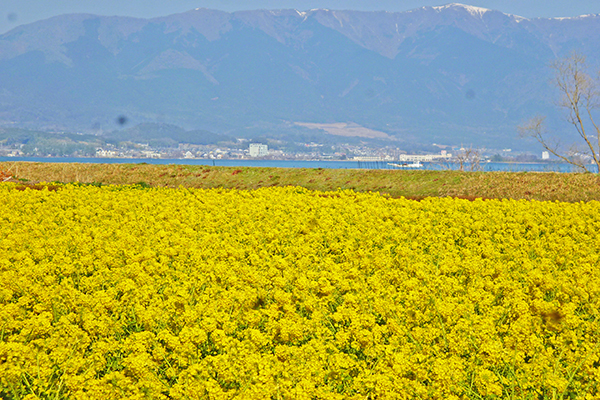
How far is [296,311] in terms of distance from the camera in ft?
25.1

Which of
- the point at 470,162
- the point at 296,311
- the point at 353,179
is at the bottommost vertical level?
the point at 296,311

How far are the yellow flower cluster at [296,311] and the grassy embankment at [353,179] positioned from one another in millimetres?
15487

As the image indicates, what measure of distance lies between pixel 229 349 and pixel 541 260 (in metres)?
6.73

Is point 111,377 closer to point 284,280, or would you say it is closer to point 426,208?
point 284,280

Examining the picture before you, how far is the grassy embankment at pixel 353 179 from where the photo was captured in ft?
91.2

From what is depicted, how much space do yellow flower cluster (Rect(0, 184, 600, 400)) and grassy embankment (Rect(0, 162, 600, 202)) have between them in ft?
50.8

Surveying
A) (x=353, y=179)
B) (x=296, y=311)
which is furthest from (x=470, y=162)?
(x=296, y=311)

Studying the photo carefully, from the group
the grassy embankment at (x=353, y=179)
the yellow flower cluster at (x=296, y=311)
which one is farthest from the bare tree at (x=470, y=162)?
the yellow flower cluster at (x=296, y=311)

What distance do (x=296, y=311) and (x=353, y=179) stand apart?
27368 mm

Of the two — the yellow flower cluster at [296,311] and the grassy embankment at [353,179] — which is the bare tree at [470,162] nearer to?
the grassy embankment at [353,179]

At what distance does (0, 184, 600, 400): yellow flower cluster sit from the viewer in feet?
17.9

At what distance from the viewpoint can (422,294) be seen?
25.4 feet

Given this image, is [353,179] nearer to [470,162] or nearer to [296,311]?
[296,311]

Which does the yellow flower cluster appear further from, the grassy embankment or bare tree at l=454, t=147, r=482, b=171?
bare tree at l=454, t=147, r=482, b=171
